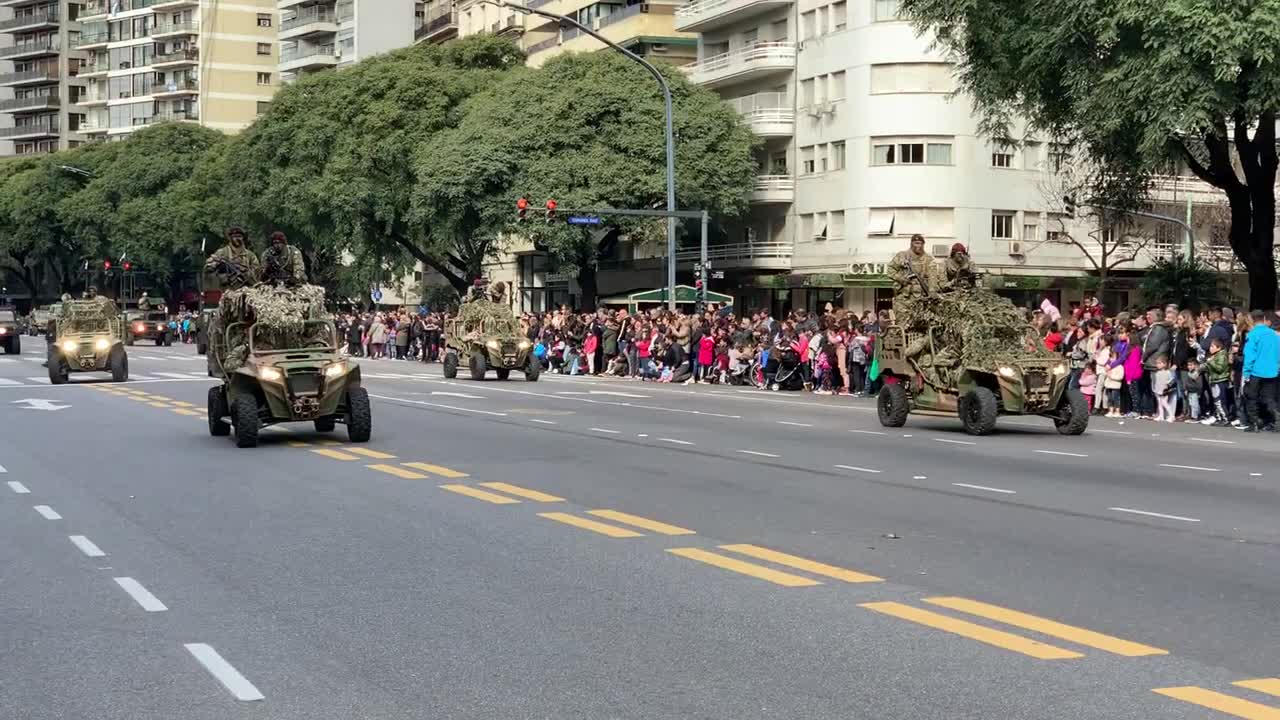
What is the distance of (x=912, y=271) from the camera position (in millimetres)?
25500

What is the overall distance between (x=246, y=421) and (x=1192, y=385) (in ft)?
46.8

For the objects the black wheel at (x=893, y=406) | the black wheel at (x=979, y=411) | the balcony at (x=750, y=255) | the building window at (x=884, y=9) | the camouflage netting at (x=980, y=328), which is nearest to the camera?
the black wheel at (x=979, y=411)

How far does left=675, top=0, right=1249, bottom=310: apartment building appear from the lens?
64000 millimetres

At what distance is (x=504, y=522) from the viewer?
46.1ft

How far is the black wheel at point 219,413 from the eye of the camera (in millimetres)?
23562

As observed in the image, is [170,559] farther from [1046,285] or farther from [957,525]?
[1046,285]

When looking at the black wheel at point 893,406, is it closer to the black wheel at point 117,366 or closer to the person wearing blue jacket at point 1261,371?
the person wearing blue jacket at point 1261,371

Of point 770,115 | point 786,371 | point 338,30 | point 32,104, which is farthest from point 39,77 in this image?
point 786,371

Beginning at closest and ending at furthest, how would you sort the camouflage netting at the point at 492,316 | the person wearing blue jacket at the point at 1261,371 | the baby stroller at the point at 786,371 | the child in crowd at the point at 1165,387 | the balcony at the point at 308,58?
the person wearing blue jacket at the point at 1261,371 → the child in crowd at the point at 1165,387 → the baby stroller at the point at 786,371 → the camouflage netting at the point at 492,316 → the balcony at the point at 308,58

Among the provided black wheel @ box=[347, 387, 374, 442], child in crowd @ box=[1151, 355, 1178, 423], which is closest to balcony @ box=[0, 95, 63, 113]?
child in crowd @ box=[1151, 355, 1178, 423]

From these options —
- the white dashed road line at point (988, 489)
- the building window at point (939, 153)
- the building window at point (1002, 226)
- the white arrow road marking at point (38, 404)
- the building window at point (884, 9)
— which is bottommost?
the white arrow road marking at point (38, 404)

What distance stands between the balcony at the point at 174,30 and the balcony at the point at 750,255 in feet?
250

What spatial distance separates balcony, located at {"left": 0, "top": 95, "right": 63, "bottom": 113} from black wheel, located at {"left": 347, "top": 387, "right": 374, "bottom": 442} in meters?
146

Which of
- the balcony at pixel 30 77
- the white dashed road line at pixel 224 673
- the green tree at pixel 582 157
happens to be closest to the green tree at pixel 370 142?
the green tree at pixel 582 157
